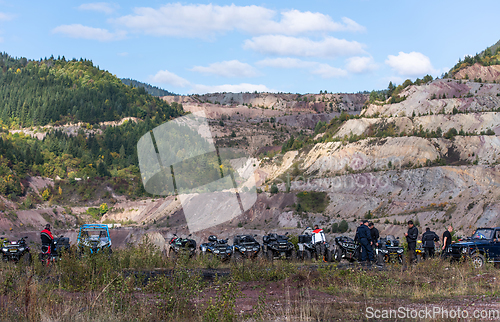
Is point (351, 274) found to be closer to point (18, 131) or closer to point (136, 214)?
point (136, 214)

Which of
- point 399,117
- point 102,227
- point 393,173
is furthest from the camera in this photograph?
point 399,117

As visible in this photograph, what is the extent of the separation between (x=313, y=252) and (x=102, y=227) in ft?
32.1

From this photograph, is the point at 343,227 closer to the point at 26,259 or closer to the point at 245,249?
the point at 245,249

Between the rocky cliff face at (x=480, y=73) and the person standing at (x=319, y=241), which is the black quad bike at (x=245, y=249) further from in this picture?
the rocky cliff face at (x=480, y=73)

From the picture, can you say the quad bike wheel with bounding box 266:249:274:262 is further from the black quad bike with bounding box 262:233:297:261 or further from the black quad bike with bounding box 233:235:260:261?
the black quad bike with bounding box 233:235:260:261

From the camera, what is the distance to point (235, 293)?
31.6 ft

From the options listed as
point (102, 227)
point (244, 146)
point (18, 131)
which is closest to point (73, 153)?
point (18, 131)

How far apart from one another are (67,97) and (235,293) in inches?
5356

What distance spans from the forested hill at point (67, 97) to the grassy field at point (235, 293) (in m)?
121

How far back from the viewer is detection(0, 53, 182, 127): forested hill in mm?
125875

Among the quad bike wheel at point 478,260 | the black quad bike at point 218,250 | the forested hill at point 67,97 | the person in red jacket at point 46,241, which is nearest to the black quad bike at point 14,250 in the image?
the person in red jacket at point 46,241

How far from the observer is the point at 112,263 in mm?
13617

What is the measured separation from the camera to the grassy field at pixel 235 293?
8.72 metres

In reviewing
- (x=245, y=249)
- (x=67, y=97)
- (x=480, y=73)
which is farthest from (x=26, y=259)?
(x=67, y=97)
